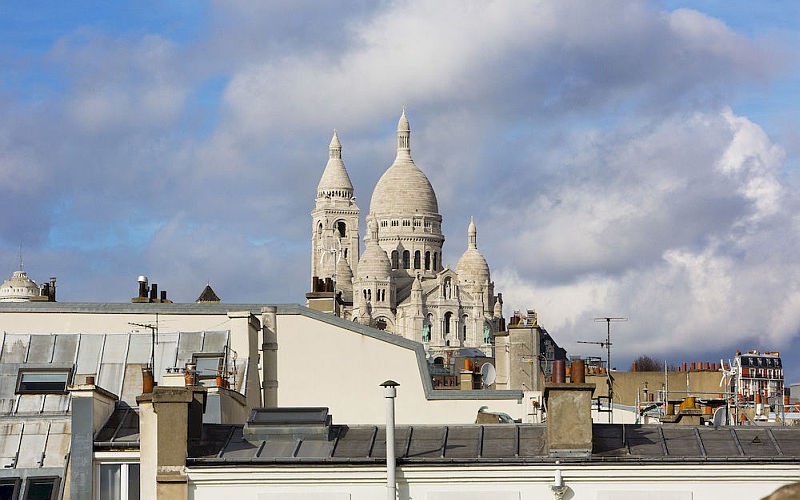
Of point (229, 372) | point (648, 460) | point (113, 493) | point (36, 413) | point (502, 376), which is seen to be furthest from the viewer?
point (502, 376)

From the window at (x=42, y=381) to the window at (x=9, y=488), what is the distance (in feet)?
A: 8.13

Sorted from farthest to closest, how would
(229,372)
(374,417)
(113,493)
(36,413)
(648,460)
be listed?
(374,417)
(229,372)
(36,413)
(113,493)
(648,460)

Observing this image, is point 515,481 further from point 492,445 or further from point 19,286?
point 19,286

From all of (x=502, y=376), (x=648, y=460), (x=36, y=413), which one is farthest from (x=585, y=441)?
(x=502, y=376)

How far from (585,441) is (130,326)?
12.3 m

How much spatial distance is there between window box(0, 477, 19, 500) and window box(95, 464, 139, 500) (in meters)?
1.56

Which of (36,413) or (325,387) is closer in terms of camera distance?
(36,413)

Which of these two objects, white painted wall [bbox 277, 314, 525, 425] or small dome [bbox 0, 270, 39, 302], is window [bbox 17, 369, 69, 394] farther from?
small dome [bbox 0, 270, 39, 302]

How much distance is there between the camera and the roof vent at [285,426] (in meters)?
19.1

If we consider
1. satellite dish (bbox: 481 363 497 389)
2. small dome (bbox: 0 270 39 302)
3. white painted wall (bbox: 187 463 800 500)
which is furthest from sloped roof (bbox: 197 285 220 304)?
small dome (bbox: 0 270 39 302)

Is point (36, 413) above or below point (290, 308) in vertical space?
below

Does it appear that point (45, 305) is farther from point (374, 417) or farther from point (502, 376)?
point (502, 376)

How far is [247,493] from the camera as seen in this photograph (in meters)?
18.6

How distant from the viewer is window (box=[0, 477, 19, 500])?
71.4ft
